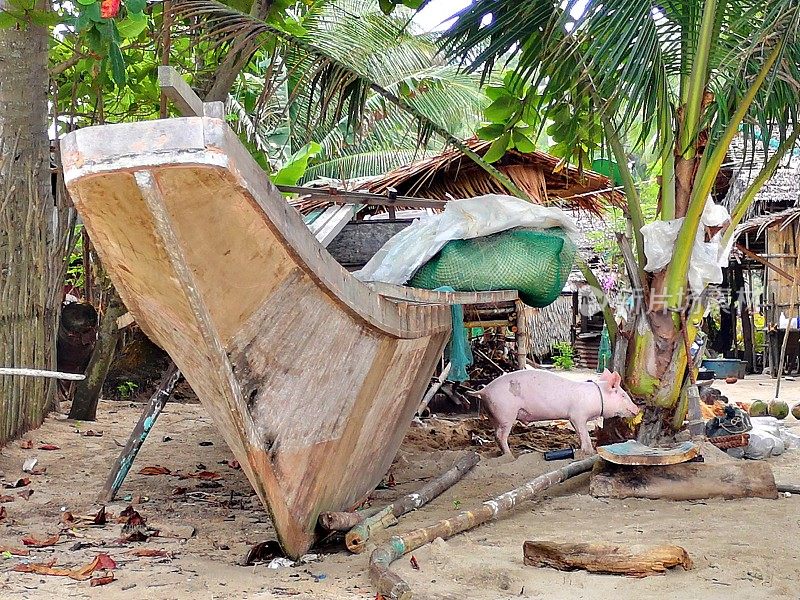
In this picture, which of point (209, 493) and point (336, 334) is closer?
point (336, 334)

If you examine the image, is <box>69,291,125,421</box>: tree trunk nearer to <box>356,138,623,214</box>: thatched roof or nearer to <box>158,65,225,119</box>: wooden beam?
<box>356,138,623,214</box>: thatched roof

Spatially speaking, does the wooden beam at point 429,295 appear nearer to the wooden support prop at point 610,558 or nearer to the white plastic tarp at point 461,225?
the white plastic tarp at point 461,225

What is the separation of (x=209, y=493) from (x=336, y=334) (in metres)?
1.95

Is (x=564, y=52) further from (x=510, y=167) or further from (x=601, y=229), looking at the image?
(x=601, y=229)

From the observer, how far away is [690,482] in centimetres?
423

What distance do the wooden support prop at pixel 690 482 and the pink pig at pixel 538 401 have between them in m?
0.86

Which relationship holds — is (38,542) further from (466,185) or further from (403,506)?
(466,185)

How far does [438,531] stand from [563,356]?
1327cm

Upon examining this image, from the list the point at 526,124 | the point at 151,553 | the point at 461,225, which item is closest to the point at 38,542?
the point at 151,553

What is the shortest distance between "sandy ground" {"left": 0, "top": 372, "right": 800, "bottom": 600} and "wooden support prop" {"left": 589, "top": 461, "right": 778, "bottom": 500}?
9 centimetres

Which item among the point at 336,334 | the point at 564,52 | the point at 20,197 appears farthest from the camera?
the point at 20,197

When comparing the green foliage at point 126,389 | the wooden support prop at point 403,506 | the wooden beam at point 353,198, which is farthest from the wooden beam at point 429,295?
the green foliage at point 126,389

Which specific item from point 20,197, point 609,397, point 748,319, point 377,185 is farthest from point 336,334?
point 748,319

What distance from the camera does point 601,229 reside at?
14.7 m
